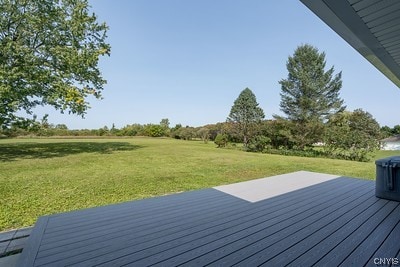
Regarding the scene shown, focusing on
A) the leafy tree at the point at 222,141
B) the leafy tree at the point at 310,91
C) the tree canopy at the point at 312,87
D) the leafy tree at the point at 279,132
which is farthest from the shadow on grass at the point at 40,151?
the tree canopy at the point at 312,87

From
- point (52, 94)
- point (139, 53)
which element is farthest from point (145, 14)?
point (52, 94)

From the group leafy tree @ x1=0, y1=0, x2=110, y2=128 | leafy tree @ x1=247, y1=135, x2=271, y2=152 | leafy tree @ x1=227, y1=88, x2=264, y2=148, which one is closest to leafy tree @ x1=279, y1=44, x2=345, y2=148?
leafy tree @ x1=247, y1=135, x2=271, y2=152

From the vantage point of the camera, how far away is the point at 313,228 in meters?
2.08

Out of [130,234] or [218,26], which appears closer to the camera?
[130,234]

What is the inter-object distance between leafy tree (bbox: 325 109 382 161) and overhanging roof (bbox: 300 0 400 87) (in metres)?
11.6

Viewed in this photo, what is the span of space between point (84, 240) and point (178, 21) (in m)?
8.95

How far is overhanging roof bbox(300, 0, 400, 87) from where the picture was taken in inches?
56.6

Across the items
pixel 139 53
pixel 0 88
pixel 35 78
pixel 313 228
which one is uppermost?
pixel 139 53

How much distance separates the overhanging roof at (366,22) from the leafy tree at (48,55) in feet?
34.6

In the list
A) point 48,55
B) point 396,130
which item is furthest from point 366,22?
point 396,130

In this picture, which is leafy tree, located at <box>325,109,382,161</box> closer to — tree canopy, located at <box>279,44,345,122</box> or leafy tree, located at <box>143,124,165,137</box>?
tree canopy, located at <box>279,44,345,122</box>

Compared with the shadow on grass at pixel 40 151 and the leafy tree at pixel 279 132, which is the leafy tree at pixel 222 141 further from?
the shadow on grass at pixel 40 151

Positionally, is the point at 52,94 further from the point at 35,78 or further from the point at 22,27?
the point at 22,27

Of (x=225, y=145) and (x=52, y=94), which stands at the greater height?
(x=52, y=94)
